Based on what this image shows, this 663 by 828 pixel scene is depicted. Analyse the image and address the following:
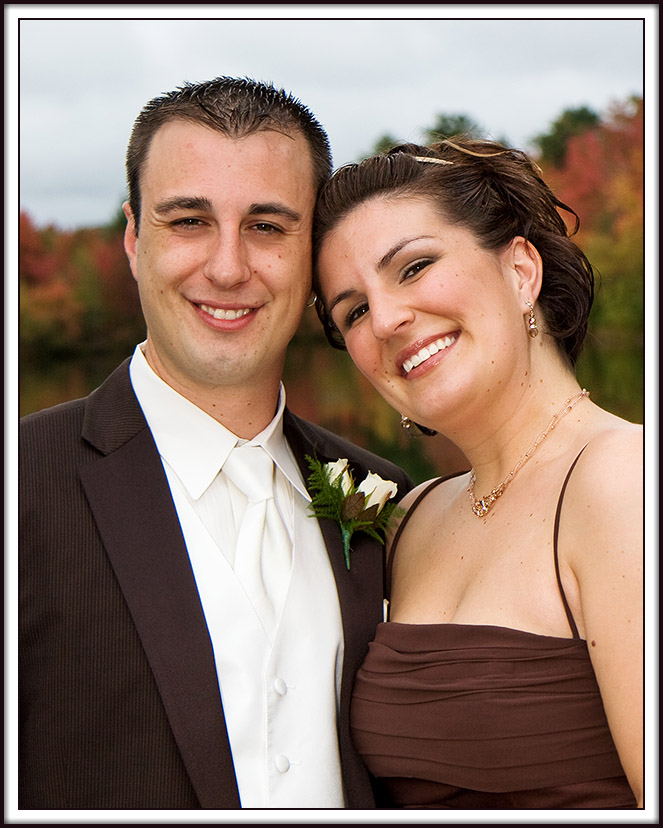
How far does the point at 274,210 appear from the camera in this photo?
108 inches

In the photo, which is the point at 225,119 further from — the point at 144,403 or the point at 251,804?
the point at 251,804

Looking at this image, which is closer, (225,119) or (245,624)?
(245,624)

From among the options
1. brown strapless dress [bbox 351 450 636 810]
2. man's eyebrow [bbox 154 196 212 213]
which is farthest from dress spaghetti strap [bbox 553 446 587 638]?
man's eyebrow [bbox 154 196 212 213]

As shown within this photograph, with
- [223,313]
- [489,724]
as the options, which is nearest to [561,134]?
[223,313]

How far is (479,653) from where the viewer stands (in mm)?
2443

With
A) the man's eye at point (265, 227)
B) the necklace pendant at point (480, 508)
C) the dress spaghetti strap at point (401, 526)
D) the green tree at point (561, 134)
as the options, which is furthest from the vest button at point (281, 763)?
the green tree at point (561, 134)

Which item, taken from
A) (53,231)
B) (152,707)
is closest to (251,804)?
(152,707)

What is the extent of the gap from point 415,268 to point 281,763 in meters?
1.45

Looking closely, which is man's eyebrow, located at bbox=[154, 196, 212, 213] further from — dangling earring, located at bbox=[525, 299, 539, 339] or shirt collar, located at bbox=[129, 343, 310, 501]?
dangling earring, located at bbox=[525, 299, 539, 339]

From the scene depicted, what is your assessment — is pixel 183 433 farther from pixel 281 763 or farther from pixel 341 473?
pixel 281 763

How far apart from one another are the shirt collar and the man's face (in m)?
0.08

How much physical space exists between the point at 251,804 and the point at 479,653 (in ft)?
2.37

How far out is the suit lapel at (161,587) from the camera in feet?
7.46

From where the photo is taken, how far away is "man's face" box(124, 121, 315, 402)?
2.66 metres
